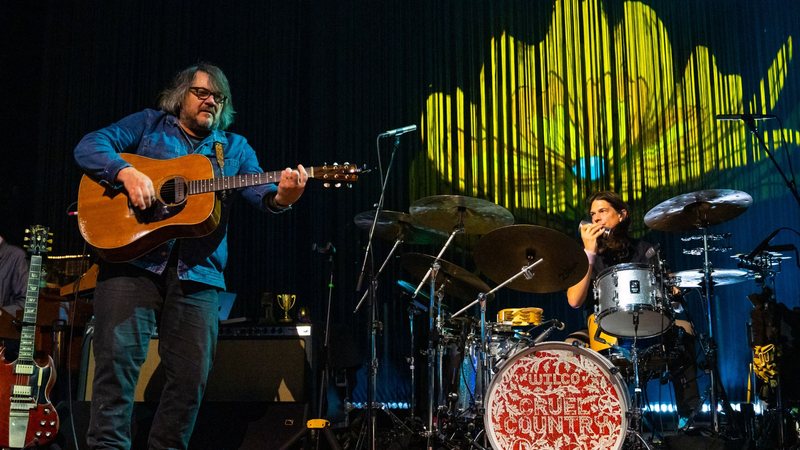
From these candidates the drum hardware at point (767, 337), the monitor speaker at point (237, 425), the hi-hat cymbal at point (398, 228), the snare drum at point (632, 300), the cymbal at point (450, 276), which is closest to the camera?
the monitor speaker at point (237, 425)

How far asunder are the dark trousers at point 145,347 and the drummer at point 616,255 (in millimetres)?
2656

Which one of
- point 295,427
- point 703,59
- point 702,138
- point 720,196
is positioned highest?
point 703,59

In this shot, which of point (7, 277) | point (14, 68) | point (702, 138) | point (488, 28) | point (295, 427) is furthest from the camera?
point (14, 68)

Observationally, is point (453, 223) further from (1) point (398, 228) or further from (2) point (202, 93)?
(2) point (202, 93)

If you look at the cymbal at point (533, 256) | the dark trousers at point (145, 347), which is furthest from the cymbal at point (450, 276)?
the dark trousers at point (145, 347)

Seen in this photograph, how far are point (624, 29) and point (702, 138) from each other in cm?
127

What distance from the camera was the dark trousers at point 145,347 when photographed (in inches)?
125

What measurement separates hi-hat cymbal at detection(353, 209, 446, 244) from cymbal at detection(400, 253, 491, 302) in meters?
0.36

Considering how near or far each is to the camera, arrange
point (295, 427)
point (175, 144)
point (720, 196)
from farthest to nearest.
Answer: point (720, 196) → point (295, 427) → point (175, 144)

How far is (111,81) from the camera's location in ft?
26.5

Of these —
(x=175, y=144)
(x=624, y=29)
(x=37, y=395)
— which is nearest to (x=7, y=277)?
(x=37, y=395)

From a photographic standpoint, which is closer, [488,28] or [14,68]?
[488,28]

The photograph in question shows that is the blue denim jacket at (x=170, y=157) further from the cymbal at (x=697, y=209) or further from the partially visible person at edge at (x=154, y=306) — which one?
the cymbal at (x=697, y=209)

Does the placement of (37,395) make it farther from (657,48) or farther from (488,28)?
(657,48)
